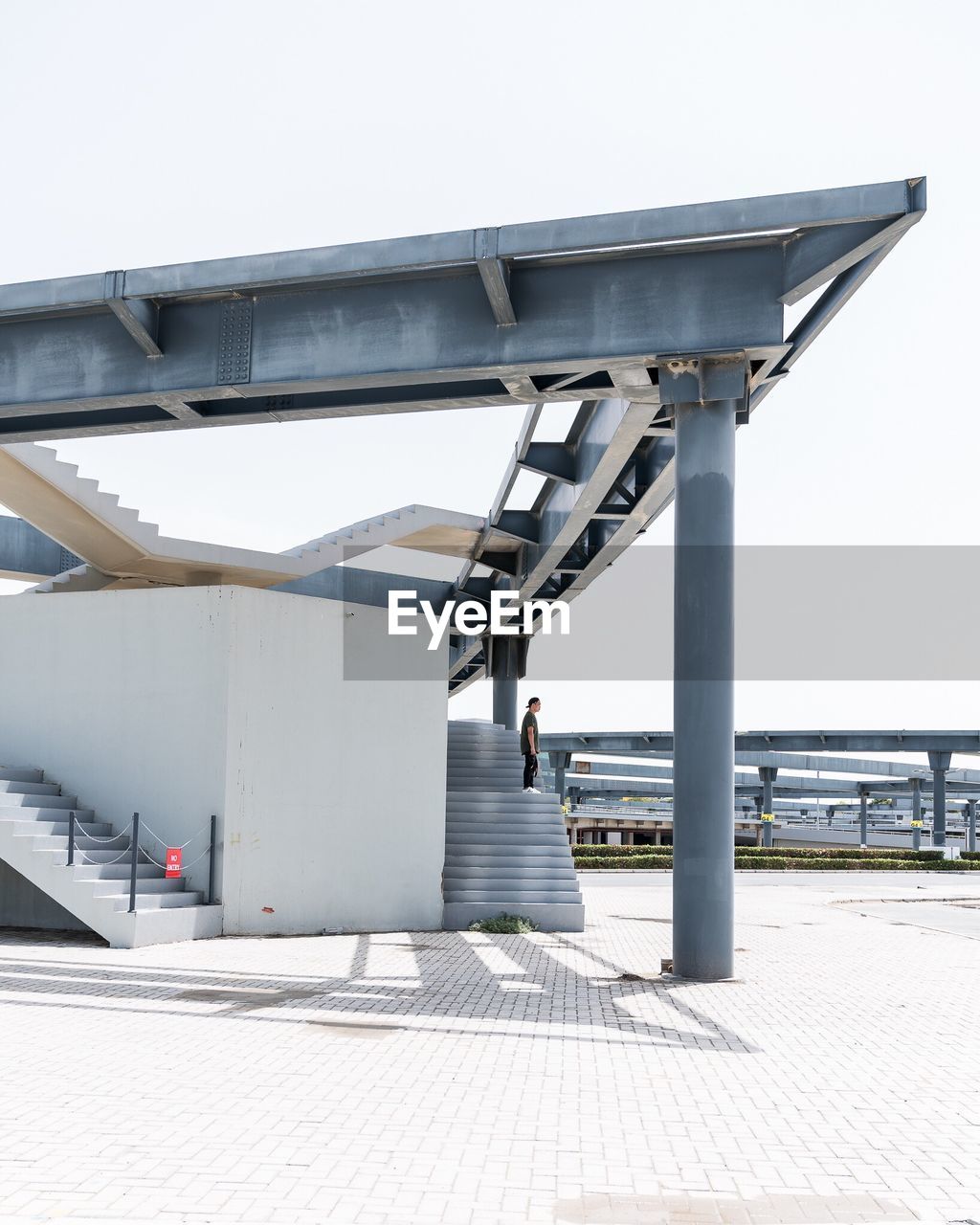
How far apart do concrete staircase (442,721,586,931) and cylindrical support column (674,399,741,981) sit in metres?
4.91

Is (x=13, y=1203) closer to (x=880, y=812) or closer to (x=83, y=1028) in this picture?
(x=83, y=1028)

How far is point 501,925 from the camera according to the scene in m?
15.0

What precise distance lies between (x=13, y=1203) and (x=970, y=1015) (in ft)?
25.0

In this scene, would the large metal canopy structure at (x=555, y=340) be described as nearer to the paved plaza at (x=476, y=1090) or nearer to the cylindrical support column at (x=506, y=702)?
the paved plaza at (x=476, y=1090)

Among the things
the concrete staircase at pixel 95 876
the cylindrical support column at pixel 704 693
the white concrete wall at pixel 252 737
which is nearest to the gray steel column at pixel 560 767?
the white concrete wall at pixel 252 737

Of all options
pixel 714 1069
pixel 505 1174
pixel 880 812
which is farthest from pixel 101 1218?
pixel 880 812

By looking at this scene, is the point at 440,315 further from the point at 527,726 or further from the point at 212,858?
the point at 527,726

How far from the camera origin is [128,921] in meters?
12.4

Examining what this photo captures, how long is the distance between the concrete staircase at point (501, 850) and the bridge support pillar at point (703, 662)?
16.1ft

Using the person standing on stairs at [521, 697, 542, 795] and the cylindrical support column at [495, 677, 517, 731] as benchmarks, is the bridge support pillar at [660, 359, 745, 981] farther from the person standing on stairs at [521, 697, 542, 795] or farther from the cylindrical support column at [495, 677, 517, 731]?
the cylindrical support column at [495, 677, 517, 731]

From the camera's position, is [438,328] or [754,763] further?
[754,763]

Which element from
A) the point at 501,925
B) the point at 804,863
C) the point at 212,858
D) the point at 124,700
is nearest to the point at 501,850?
the point at 501,925

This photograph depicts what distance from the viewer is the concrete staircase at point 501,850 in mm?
15484

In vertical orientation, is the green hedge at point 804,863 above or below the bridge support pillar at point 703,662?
below
